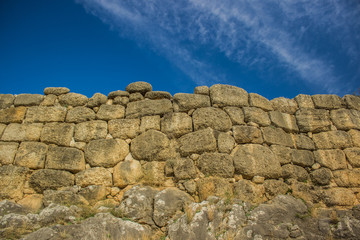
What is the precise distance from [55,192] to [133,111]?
2108 mm

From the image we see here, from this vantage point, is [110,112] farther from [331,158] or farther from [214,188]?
[331,158]

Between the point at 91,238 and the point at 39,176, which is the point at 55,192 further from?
the point at 91,238

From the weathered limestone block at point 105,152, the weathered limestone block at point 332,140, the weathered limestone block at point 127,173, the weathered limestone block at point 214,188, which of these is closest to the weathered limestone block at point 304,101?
the weathered limestone block at point 332,140

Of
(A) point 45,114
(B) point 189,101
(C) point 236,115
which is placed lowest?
(C) point 236,115

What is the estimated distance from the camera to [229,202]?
13.9 ft

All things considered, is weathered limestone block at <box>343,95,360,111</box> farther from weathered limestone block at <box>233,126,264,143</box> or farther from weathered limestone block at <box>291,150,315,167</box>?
weathered limestone block at <box>233,126,264,143</box>

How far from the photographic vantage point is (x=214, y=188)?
14.8 feet

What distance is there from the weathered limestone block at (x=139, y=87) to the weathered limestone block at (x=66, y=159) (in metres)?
1.72

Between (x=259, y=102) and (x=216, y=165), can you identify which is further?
(x=259, y=102)

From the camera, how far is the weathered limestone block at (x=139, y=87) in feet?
19.0

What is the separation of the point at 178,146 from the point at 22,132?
3.18 metres

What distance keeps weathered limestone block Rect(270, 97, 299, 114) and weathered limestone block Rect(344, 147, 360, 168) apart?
4.52 ft

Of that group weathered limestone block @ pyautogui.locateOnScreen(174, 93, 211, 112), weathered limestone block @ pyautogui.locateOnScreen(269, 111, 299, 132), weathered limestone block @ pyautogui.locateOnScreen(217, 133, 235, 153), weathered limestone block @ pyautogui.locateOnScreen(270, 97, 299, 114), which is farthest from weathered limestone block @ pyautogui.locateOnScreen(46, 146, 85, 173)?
weathered limestone block @ pyautogui.locateOnScreen(270, 97, 299, 114)

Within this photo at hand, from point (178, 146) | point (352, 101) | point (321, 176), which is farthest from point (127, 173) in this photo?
point (352, 101)
